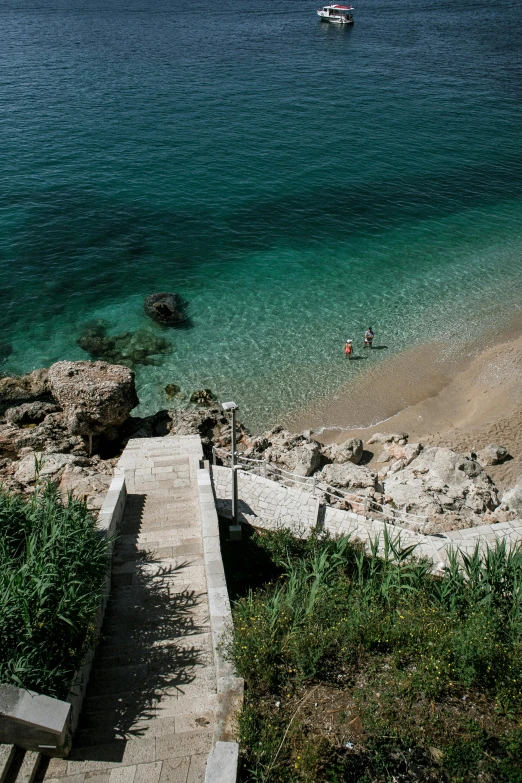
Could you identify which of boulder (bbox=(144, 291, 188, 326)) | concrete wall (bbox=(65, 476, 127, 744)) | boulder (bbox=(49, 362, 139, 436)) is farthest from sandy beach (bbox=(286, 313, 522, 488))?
concrete wall (bbox=(65, 476, 127, 744))

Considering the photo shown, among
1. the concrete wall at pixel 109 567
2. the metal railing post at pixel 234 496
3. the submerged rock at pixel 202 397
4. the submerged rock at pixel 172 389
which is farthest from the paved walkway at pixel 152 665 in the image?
the submerged rock at pixel 172 389

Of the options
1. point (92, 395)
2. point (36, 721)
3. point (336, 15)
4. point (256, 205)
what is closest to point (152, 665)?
point (36, 721)

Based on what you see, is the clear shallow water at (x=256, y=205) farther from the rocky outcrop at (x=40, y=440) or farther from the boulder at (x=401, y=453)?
the boulder at (x=401, y=453)

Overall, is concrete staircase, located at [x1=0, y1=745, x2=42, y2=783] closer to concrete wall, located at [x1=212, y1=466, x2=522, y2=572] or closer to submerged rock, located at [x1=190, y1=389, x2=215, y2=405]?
concrete wall, located at [x1=212, y1=466, x2=522, y2=572]

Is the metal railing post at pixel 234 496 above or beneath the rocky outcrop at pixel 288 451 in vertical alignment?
above

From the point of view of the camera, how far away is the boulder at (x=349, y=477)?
1936cm

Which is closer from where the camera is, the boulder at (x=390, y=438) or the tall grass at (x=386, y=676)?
the tall grass at (x=386, y=676)

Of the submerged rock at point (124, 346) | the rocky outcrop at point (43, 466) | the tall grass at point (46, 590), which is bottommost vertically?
the submerged rock at point (124, 346)

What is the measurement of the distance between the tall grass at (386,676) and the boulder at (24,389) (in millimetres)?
16606

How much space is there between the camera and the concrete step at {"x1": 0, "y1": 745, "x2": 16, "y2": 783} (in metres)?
7.71

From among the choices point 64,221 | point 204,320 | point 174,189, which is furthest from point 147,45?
point 204,320

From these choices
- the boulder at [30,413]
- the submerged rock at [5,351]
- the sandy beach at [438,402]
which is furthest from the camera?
the submerged rock at [5,351]

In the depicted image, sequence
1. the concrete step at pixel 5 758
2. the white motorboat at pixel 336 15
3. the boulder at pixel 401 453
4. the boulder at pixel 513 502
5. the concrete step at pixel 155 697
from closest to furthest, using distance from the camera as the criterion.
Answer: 1. the concrete step at pixel 5 758
2. the concrete step at pixel 155 697
3. the boulder at pixel 513 502
4. the boulder at pixel 401 453
5. the white motorboat at pixel 336 15

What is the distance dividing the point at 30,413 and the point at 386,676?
17398 millimetres
